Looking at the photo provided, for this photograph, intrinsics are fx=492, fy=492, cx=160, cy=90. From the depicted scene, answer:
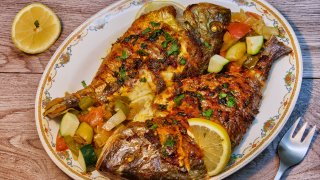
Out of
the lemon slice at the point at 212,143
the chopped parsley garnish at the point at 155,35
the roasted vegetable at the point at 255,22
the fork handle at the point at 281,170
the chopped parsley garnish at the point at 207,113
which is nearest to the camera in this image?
the lemon slice at the point at 212,143

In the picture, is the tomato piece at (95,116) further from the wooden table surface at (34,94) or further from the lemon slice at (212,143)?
the lemon slice at (212,143)

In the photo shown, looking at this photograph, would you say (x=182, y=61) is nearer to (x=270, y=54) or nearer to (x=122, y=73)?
(x=122, y=73)

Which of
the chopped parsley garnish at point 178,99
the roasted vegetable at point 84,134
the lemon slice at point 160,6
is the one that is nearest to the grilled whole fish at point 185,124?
the chopped parsley garnish at point 178,99

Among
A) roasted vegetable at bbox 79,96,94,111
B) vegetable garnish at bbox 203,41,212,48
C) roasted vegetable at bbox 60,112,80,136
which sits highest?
vegetable garnish at bbox 203,41,212,48

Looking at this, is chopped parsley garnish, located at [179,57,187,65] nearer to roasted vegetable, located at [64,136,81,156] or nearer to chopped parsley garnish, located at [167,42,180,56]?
chopped parsley garnish, located at [167,42,180,56]

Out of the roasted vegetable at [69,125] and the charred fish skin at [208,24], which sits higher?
the charred fish skin at [208,24]

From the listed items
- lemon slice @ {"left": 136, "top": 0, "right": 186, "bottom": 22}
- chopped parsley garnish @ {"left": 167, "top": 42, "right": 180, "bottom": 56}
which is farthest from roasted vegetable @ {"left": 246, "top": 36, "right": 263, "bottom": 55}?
lemon slice @ {"left": 136, "top": 0, "right": 186, "bottom": 22}

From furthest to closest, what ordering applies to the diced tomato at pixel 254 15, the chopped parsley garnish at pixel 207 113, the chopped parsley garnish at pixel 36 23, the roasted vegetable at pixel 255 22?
1. the chopped parsley garnish at pixel 36 23
2. the diced tomato at pixel 254 15
3. the roasted vegetable at pixel 255 22
4. the chopped parsley garnish at pixel 207 113
